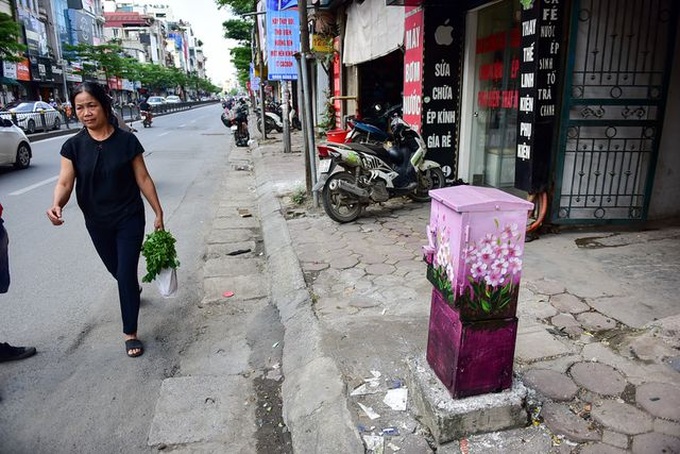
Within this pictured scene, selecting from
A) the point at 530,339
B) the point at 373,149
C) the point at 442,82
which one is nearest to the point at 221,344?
the point at 530,339

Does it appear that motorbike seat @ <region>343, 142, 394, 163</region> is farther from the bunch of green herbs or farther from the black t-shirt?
the black t-shirt

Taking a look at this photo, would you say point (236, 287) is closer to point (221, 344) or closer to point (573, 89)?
point (221, 344)

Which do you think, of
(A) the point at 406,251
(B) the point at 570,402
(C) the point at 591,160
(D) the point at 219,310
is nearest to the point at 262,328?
(D) the point at 219,310

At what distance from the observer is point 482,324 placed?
7.07 ft

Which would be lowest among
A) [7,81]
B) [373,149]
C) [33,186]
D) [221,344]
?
[221,344]

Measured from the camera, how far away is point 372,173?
6.03 meters

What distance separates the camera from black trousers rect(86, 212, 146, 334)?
3.33 m

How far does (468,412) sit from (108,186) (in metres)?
2.54

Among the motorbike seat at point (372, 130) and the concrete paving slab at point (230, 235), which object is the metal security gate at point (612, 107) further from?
the concrete paving slab at point (230, 235)

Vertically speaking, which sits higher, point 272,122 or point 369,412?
point 272,122

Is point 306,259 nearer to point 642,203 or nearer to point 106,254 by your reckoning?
point 106,254

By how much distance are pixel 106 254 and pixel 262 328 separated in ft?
4.03

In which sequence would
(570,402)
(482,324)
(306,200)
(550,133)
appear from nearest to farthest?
(482,324) < (570,402) < (550,133) < (306,200)

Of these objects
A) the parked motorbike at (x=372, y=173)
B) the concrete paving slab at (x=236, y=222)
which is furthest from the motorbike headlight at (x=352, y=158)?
the concrete paving slab at (x=236, y=222)
